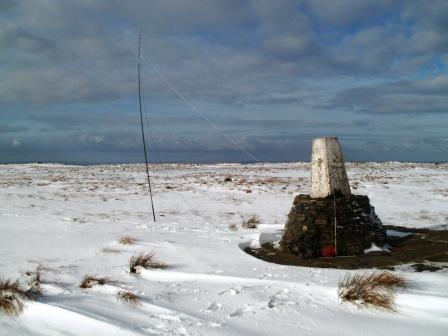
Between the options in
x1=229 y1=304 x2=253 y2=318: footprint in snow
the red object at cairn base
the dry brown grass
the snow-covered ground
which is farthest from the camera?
the red object at cairn base

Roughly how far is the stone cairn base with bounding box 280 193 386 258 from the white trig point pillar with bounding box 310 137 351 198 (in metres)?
0.18

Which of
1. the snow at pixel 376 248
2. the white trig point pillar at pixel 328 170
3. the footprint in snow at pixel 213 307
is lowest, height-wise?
the footprint in snow at pixel 213 307

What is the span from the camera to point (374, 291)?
439 cm

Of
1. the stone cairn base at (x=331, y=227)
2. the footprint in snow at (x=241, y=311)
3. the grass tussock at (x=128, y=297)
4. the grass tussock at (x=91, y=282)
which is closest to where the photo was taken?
the footprint in snow at (x=241, y=311)

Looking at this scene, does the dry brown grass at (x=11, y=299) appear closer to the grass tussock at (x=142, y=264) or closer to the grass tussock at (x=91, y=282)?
the grass tussock at (x=91, y=282)

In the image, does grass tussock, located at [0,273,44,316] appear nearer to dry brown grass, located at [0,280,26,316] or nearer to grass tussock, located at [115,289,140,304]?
dry brown grass, located at [0,280,26,316]

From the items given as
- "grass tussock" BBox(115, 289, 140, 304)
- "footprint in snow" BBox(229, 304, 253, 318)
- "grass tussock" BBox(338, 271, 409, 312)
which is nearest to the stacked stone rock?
"grass tussock" BBox(338, 271, 409, 312)

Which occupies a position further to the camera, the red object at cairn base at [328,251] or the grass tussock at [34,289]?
the red object at cairn base at [328,251]

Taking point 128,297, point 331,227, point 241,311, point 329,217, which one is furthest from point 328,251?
point 128,297

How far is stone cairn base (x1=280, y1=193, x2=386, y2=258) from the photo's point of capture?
7.00 meters

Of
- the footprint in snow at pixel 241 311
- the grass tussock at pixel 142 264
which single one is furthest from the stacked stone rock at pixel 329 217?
the footprint in snow at pixel 241 311

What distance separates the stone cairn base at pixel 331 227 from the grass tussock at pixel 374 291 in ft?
7.15

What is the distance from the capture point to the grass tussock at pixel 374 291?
4230mm

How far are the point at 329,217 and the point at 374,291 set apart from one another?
2844mm
